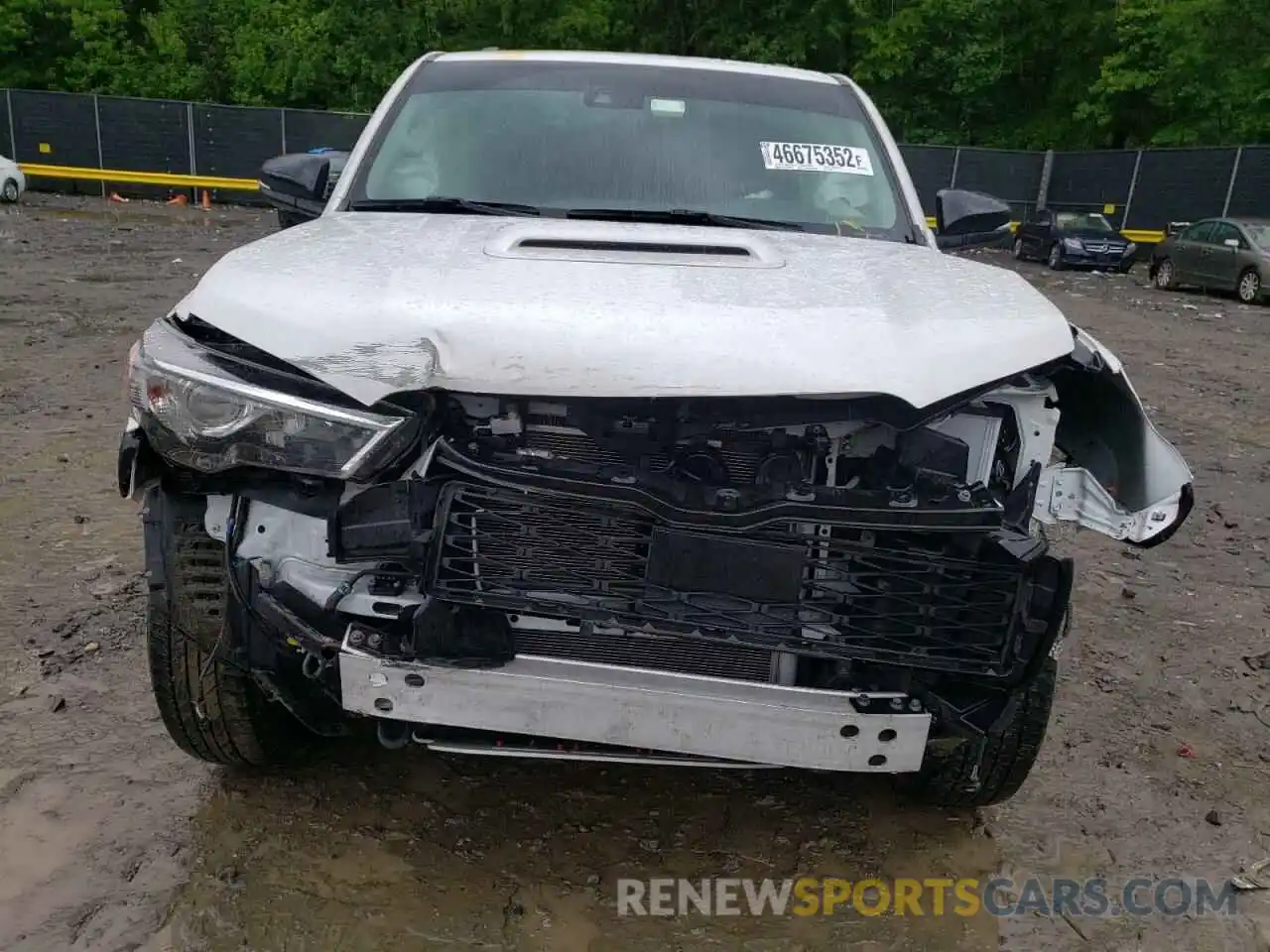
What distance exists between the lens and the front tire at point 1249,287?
1540cm

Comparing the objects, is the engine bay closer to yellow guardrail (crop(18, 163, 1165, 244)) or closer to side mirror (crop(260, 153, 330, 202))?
side mirror (crop(260, 153, 330, 202))

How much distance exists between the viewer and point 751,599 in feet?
6.43

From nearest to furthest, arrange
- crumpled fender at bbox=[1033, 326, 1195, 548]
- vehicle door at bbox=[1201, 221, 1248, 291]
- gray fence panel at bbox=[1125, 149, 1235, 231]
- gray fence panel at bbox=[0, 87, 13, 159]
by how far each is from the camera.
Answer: crumpled fender at bbox=[1033, 326, 1195, 548] → vehicle door at bbox=[1201, 221, 1248, 291] → gray fence panel at bbox=[1125, 149, 1235, 231] → gray fence panel at bbox=[0, 87, 13, 159]

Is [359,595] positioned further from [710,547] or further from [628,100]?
[628,100]

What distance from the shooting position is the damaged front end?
6.36ft

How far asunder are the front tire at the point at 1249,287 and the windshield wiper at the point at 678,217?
15235 mm

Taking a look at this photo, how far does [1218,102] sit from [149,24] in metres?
29.7

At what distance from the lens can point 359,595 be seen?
208cm

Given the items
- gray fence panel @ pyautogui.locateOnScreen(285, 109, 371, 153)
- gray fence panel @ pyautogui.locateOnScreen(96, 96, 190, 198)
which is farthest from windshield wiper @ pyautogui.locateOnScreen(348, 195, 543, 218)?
gray fence panel @ pyautogui.locateOnScreen(96, 96, 190, 198)

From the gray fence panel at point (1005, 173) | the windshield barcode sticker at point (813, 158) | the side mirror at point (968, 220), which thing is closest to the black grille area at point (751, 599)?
the windshield barcode sticker at point (813, 158)

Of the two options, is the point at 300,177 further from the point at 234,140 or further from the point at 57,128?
the point at 57,128

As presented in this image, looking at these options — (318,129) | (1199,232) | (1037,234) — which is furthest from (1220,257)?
(318,129)

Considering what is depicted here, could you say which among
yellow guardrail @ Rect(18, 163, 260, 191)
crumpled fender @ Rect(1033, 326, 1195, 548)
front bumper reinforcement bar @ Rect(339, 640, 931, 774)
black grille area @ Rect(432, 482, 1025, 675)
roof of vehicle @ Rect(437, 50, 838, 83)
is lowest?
yellow guardrail @ Rect(18, 163, 260, 191)

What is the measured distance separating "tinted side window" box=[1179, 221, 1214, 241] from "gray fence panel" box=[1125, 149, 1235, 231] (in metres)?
6.71
